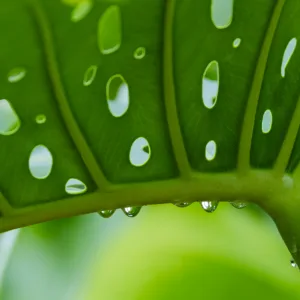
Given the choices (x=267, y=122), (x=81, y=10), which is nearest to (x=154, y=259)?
(x=267, y=122)

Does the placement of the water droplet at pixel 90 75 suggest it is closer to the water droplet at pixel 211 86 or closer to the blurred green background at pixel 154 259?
the water droplet at pixel 211 86

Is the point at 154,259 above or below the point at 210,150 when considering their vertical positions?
above

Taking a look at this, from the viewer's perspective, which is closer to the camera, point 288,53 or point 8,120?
point 8,120

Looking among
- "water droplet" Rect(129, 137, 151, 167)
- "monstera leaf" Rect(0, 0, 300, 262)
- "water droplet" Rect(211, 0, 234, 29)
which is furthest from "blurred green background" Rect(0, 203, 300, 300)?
"water droplet" Rect(211, 0, 234, 29)

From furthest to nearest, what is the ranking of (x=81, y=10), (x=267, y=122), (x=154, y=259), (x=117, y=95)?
(x=154, y=259), (x=267, y=122), (x=117, y=95), (x=81, y=10)

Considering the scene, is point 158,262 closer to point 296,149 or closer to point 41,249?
point 41,249

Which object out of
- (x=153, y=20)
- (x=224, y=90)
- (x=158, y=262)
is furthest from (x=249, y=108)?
(x=158, y=262)

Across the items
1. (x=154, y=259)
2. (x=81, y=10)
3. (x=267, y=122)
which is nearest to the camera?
(x=81, y=10)

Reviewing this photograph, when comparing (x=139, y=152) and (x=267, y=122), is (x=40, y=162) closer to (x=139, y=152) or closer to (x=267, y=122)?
(x=139, y=152)
